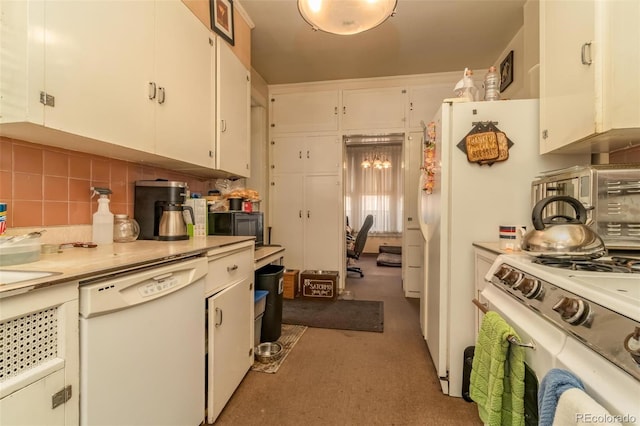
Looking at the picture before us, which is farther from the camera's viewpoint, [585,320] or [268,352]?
[268,352]

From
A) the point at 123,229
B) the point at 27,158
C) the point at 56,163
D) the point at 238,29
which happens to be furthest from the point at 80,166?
the point at 238,29

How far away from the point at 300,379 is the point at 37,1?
7.10 ft

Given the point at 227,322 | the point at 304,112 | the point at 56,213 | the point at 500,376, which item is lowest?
the point at 227,322

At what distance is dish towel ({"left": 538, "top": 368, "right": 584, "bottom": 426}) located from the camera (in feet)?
1.97

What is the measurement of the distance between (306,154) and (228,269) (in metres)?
2.59

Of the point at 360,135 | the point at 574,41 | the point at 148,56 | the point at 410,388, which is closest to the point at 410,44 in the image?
the point at 360,135

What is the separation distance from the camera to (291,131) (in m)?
3.97

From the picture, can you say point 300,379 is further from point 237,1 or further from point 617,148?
point 237,1

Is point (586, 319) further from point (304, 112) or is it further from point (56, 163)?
point (304, 112)

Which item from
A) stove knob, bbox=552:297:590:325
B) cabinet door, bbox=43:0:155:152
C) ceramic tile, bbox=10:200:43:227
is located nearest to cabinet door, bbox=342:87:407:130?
cabinet door, bbox=43:0:155:152

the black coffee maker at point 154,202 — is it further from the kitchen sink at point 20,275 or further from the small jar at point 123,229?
the kitchen sink at point 20,275

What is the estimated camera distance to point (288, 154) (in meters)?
3.98

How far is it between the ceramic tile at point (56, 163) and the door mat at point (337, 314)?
6.98ft

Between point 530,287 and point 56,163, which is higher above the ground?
point 56,163
